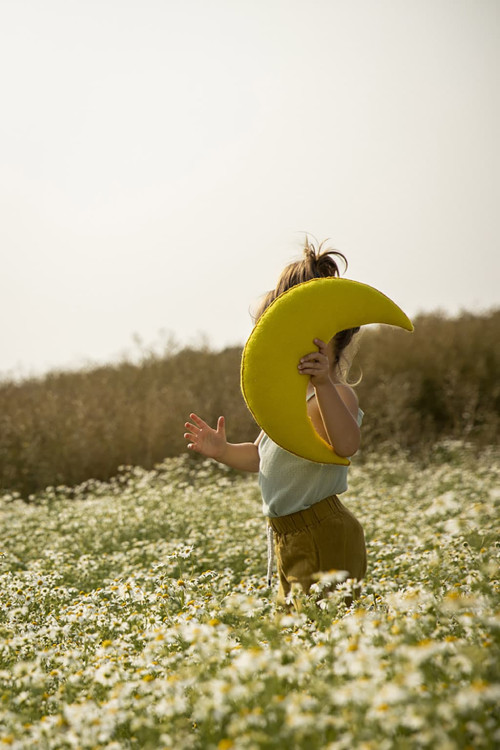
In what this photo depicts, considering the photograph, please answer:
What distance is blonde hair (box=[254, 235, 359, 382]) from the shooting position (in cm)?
301

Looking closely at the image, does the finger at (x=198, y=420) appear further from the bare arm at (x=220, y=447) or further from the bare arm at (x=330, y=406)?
the bare arm at (x=330, y=406)

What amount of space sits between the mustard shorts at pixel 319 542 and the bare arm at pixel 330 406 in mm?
279

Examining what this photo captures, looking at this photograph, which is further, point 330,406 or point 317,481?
point 317,481

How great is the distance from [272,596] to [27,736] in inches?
60.9

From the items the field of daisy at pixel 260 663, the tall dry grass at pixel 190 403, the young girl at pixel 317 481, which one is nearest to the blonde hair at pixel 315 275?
the young girl at pixel 317 481

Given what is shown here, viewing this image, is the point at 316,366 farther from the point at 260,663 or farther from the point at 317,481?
the point at 260,663

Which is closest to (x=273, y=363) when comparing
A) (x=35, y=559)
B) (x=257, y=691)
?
(x=257, y=691)

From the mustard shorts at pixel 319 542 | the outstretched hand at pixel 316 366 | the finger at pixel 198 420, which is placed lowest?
the mustard shorts at pixel 319 542

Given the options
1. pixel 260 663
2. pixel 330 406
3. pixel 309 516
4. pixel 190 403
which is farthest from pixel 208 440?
pixel 190 403

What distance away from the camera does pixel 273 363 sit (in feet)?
9.13

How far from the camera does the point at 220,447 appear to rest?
327 cm

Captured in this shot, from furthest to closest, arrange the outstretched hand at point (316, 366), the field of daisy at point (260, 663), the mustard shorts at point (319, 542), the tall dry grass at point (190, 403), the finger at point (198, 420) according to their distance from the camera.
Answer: the tall dry grass at point (190, 403), the finger at point (198, 420), the mustard shorts at point (319, 542), the outstretched hand at point (316, 366), the field of daisy at point (260, 663)

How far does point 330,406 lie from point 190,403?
7.88 m

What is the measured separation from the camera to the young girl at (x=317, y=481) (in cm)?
271
